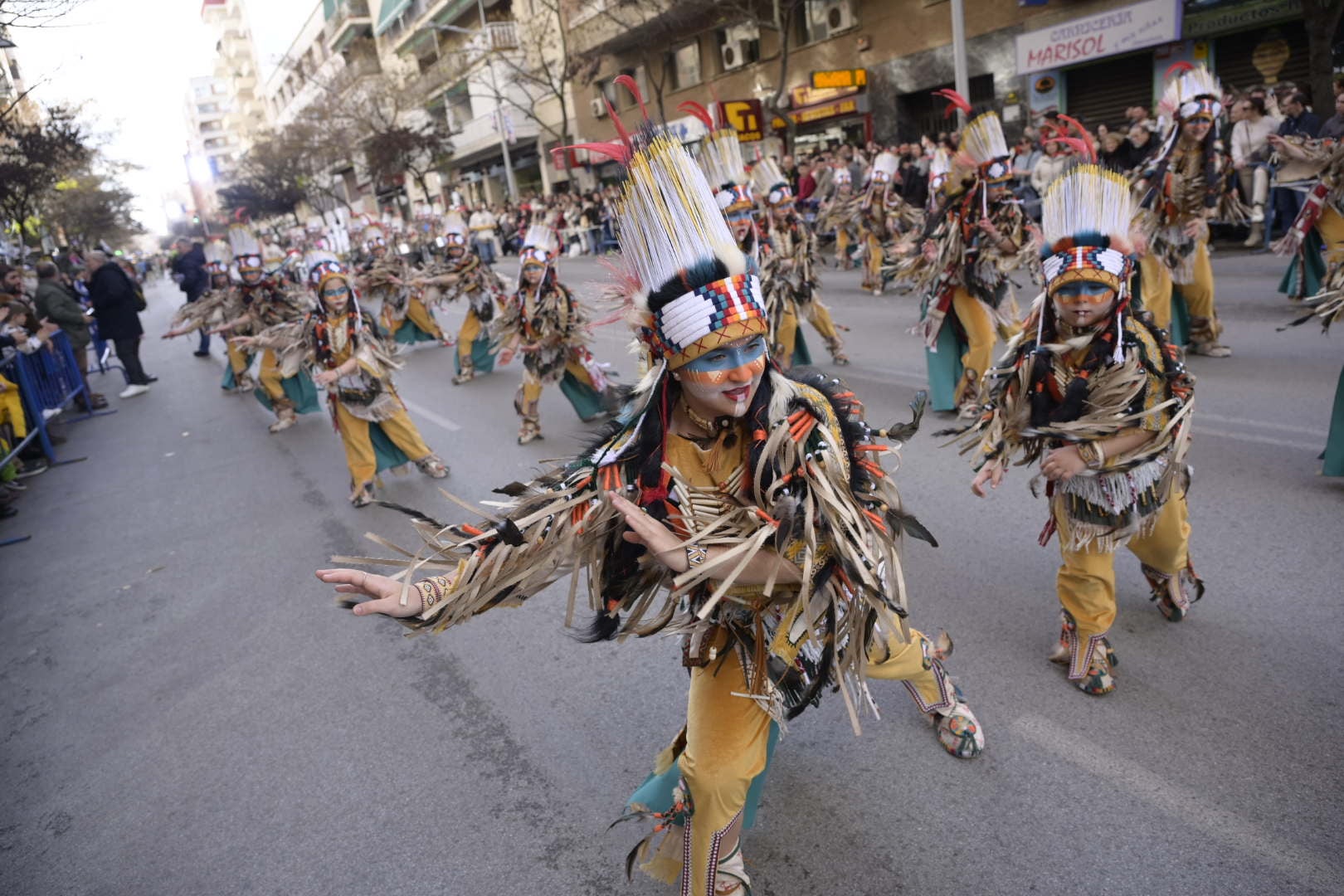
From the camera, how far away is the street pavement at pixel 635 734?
8.90ft

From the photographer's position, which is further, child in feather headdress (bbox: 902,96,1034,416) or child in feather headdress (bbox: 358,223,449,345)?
child in feather headdress (bbox: 358,223,449,345)

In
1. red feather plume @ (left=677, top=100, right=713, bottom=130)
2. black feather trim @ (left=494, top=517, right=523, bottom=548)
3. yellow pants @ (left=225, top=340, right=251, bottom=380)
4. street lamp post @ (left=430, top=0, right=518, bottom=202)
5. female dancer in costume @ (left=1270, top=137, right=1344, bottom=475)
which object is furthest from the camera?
street lamp post @ (left=430, top=0, right=518, bottom=202)

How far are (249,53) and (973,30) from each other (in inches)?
3919

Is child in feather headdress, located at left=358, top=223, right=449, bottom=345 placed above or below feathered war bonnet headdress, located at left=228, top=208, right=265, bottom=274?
below

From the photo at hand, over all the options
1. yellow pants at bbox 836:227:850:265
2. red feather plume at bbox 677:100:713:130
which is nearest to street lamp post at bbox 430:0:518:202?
yellow pants at bbox 836:227:850:265

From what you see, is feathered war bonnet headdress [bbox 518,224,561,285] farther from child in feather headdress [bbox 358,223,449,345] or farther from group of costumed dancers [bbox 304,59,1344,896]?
group of costumed dancers [bbox 304,59,1344,896]

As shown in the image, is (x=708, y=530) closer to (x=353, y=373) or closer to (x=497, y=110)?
(x=353, y=373)

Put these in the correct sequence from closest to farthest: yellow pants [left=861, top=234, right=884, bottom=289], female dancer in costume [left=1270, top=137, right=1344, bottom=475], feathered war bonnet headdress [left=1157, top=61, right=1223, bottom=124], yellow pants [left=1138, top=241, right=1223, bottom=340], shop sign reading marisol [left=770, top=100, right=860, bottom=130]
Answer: female dancer in costume [left=1270, top=137, right=1344, bottom=475], feathered war bonnet headdress [left=1157, top=61, right=1223, bottom=124], yellow pants [left=1138, top=241, right=1223, bottom=340], yellow pants [left=861, top=234, right=884, bottom=289], shop sign reading marisol [left=770, top=100, right=860, bottom=130]

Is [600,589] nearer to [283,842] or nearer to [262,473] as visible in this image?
[283,842]

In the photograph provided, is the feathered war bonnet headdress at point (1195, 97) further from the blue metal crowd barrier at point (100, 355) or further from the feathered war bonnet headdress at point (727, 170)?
the blue metal crowd barrier at point (100, 355)

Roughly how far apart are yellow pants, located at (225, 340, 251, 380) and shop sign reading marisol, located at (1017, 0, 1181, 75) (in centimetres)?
1539

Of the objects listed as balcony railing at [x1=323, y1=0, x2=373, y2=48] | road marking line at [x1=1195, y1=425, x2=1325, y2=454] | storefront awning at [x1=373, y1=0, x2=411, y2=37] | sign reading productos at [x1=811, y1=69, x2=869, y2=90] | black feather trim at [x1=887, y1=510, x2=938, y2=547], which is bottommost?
road marking line at [x1=1195, y1=425, x2=1325, y2=454]

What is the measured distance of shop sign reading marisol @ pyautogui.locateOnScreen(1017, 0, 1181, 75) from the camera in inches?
607

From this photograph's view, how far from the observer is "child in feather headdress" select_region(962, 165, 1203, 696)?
10.3ft
